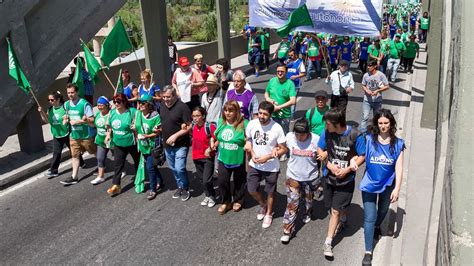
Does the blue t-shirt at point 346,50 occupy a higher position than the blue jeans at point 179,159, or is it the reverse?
the blue t-shirt at point 346,50

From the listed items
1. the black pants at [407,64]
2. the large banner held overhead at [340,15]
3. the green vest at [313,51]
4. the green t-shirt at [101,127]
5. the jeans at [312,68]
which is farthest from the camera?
the black pants at [407,64]

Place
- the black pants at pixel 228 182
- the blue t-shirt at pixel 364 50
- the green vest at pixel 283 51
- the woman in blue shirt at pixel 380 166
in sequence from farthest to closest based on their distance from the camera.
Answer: the blue t-shirt at pixel 364 50
the green vest at pixel 283 51
the black pants at pixel 228 182
the woman in blue shirt at pixel 380 166

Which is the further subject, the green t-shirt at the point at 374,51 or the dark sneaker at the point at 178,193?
the green t-shirt at the point at 374,51

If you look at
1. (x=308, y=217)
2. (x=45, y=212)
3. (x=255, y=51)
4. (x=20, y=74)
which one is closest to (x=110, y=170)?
(x=45, y=212)

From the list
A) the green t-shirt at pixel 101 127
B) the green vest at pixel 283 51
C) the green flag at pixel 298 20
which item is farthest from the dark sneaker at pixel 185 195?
the green vest at pixel 283 51

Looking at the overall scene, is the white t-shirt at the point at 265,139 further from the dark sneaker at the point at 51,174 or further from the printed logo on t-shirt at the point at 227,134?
the dark sneaker at the point at 51,174

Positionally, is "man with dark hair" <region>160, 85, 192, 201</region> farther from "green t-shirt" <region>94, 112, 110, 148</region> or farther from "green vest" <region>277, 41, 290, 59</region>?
"green vest" <region>277, 41, 290, 59</region>

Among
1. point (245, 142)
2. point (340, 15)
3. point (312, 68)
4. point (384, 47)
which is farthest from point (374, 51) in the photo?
point (245, 142)

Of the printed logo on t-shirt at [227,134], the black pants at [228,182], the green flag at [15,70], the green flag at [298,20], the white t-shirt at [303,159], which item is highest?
the green flag at [298,20]

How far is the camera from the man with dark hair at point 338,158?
482cm

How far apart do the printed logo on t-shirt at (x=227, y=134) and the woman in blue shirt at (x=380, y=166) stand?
→ 1771mm

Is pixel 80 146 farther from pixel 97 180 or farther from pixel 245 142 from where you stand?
pixel 245 142

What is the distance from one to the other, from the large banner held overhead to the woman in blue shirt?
696cm

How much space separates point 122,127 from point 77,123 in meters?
1.09
